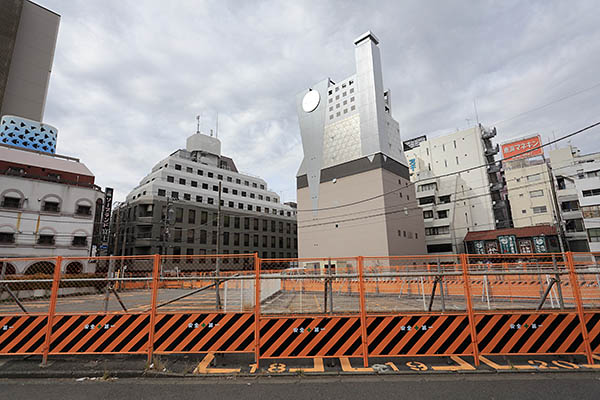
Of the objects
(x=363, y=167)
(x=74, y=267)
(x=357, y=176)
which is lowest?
(x=74, y=267)

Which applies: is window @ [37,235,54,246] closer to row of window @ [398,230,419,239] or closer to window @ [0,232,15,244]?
window @ [0,232,15,244]

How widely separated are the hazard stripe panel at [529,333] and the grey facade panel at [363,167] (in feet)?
113

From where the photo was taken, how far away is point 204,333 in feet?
20.1

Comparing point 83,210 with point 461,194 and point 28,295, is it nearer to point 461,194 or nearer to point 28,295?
point 28,295

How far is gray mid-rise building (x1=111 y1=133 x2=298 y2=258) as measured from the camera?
45531 mm

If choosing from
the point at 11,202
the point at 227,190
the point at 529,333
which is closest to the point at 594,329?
the point at 529,333

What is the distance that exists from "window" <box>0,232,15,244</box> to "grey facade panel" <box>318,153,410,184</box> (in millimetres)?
37394

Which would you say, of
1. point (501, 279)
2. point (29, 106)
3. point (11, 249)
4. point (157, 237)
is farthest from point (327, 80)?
point (29, 106)

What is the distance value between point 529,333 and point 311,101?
47275 mm

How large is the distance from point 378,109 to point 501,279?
3189 centimetres

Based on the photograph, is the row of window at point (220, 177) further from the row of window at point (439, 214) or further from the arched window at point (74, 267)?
the row of window at point (439, 214)

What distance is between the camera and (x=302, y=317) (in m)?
6.08

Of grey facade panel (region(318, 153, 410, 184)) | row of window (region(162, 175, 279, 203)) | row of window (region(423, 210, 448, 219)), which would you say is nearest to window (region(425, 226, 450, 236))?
row of window (region(423, 210, 448, 219))

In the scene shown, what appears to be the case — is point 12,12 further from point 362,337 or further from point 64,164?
point 362,337
